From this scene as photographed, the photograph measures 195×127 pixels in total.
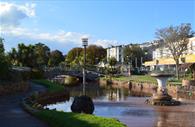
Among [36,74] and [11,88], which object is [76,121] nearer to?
[11,88]

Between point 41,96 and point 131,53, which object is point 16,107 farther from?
point 131,53

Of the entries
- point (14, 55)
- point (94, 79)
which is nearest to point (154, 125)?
point (14, 55)

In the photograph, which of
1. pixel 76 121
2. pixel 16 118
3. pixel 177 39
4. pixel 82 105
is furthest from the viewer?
pixel 177 39

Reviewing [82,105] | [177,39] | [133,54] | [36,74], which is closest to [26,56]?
[36,74]

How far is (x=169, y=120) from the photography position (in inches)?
1093

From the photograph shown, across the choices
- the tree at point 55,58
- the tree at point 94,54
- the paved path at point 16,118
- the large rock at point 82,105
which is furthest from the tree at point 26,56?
the tree at point 55,58

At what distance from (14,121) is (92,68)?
12708 centimetres

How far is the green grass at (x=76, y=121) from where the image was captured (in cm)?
1812

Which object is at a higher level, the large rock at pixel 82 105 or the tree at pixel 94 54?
the tree at pixel 94 54

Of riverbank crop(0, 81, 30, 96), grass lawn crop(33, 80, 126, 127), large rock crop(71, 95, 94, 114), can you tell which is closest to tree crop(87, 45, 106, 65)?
riverbank crop(0, 81, 30, 96)

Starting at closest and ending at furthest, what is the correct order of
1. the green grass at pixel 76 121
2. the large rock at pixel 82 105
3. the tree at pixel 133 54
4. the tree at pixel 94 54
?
the green grass at pixel 76 121
the large rock at pixel 82 105
the tree at pixel 133 54
the tree at pixel 94 54

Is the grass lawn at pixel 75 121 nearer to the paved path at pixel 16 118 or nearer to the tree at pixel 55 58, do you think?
the paved path at pixel 16 118

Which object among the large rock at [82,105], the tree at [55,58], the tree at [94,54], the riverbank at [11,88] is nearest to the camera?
the large rock at [82,105]

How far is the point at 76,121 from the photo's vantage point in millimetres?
19422
